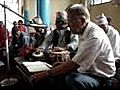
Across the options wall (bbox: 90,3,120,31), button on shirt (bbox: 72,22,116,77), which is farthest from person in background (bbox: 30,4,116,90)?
wall (bbox: 90,3,120,31)

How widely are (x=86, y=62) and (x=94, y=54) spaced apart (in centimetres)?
9

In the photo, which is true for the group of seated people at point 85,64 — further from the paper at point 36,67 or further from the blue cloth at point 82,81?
the paper at point 36,67

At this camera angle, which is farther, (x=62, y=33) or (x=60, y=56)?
(x=62, y=33)

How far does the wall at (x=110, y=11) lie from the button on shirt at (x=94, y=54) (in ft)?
16.5

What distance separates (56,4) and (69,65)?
9.31 meters

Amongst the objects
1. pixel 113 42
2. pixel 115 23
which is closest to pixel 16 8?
pixel 115 23

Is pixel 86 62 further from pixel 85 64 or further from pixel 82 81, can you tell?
pixel 82 81

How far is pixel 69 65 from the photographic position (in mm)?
2270

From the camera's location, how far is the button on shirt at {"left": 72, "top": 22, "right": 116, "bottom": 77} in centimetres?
223

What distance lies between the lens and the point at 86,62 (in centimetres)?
224

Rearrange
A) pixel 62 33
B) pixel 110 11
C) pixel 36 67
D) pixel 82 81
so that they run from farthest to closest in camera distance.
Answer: pixel 110 11, pixel 62 33, pixel 36 67, pixel 82 81

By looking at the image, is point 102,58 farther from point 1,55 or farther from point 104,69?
point 1,55

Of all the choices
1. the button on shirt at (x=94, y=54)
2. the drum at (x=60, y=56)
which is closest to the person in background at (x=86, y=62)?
the button on shirt at (x=94, y=54)

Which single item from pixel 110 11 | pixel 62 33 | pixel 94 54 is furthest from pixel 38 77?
pixel 110 11
